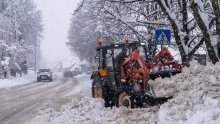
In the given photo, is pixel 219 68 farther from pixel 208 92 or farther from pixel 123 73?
pixel 123 73

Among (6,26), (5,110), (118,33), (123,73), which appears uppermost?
(6,26)

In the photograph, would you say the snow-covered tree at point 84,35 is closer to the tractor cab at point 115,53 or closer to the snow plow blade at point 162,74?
the tractor cab at point 115,53

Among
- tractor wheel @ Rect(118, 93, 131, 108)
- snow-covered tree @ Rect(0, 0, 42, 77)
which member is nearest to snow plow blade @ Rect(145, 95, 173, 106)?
tractor wheel @ Rect(118, 93, 131, 108)

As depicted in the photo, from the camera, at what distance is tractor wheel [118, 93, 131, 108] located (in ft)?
40.6

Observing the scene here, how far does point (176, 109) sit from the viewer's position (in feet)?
28.9

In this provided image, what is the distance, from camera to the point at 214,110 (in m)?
7.66

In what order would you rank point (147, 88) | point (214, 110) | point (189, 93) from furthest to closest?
point (147, 88) → point (189, 93) → point (214, 110)

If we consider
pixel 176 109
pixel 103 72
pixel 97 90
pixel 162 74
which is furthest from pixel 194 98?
pixel 97 90

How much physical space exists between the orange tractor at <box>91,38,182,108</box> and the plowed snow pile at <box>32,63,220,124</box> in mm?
572

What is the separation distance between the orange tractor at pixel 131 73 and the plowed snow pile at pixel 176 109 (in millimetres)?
572

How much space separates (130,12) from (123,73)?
4315 mm

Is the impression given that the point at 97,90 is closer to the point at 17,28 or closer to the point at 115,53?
the point at 115,53

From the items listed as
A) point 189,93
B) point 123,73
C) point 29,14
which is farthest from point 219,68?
Answer: point 29,14

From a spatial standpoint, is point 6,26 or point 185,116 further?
point 6,26
